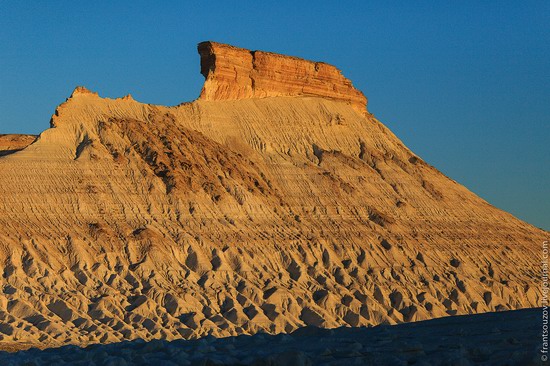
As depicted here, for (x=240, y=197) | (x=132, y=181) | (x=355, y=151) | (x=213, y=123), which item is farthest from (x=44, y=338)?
(x=355, y=151)

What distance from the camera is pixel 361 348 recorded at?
2309 cm

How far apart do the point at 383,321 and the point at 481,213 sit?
19596 mm

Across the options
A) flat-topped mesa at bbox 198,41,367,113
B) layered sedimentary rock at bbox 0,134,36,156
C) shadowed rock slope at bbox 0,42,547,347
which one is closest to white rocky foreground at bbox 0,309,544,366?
shadowed rock slope at bbox 0,42,547,347

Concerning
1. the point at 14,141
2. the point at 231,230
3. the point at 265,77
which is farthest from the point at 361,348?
the point at 14,141

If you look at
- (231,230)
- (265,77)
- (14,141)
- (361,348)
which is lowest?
(361,348)

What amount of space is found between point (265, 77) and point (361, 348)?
5069cm

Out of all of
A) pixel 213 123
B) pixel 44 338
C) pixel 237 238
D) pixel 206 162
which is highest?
pixel 213 123

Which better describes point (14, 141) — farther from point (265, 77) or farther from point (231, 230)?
point (231, 230)

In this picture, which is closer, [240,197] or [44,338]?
[44,338]

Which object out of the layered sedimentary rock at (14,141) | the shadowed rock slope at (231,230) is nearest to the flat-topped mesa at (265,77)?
the shadowed rock slope at (231,230)

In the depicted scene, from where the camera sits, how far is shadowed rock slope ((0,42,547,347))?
49.7 m

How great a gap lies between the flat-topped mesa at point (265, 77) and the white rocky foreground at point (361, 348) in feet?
138

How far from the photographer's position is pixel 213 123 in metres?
66.6

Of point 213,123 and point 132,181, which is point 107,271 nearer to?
point 132,181
